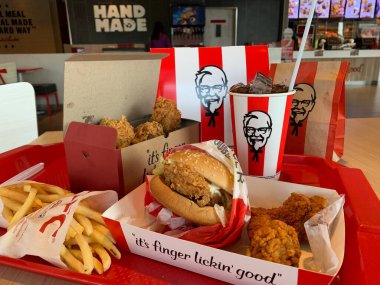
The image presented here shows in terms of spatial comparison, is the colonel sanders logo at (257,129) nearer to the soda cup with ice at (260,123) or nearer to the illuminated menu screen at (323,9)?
the soda cup with ice at (260,123)

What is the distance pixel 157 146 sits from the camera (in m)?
0.99

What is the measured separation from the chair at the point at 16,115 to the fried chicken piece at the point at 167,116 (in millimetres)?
1344

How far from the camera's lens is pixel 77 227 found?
74 cm

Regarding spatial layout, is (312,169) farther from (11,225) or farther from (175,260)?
(11,225)

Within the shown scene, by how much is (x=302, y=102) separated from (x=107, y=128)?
771 millimetres

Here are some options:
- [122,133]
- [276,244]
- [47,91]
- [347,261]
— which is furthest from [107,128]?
[47,91]

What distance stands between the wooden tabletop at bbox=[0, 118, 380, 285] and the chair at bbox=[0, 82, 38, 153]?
33cm

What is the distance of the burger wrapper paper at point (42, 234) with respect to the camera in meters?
0.70

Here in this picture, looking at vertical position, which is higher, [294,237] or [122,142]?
[122,142]

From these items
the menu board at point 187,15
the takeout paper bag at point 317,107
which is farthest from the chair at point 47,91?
the takeout paper bag at point 317,107

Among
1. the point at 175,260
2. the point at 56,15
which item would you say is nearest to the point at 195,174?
the point at 175,260

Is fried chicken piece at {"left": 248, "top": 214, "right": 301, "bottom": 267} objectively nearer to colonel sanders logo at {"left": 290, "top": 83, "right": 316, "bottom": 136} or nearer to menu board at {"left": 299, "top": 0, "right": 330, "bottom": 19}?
Result: colonel sanders logo at {"left": 290, "top": 83, "right": 316, "bottom": 136}

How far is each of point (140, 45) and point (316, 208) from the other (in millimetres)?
8779

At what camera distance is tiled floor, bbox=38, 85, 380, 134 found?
229 inches
